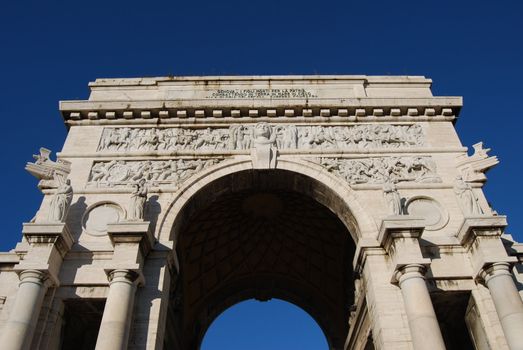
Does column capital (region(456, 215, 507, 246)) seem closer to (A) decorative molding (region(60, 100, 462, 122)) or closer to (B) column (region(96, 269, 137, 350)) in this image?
(A) decorative molding (region(60, 100, 462, 122))

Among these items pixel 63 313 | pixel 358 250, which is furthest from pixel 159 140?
pixel 358 250

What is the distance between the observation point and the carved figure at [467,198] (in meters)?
13.4

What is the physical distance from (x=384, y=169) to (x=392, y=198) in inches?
67.1

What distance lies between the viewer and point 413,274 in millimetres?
11875

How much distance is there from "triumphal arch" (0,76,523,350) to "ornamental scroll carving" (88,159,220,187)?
1.8 inches

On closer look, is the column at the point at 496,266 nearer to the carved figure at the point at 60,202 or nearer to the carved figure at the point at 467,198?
the carved figure at the point at 467,198

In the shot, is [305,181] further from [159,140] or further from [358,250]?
[159,140]

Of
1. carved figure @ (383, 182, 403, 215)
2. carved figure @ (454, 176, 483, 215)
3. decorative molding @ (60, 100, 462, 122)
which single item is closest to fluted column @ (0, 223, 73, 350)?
decorative molding @ (60, 100, 462, 122)

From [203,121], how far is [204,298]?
806 cm

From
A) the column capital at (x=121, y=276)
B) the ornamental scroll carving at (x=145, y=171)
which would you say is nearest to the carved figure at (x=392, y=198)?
the ornamental scroll carving at (x=145, y=171)

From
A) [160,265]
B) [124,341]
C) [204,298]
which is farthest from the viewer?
[204,298]

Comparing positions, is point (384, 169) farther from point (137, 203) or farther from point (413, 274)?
point (137, 203)

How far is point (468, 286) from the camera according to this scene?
41.4ft

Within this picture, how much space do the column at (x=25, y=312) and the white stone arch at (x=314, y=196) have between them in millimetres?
3238
